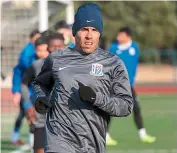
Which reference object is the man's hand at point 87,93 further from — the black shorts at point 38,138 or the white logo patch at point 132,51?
the white logo patch at point 132,51

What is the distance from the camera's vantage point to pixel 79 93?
460cm

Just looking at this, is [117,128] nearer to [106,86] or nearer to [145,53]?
[106,86]

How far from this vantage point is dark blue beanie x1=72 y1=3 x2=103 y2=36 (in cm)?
483

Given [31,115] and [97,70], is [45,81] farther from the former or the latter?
[31,115]

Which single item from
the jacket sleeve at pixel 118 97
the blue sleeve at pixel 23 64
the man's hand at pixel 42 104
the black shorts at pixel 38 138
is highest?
the jacket sleeve at pixel 118 97

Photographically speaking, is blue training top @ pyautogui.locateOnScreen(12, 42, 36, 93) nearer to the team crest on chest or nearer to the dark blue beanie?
the dark blue beanie

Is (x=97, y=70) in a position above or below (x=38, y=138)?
above

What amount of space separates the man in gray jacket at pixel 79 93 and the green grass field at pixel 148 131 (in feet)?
18.2

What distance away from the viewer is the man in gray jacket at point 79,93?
471 centimetres

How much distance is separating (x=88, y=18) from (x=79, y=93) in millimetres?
608

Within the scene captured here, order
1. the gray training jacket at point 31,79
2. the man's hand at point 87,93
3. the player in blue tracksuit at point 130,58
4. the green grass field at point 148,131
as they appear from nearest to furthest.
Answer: the man's hand at point 87,93 < the gray training jacket at point 31,79 < the green grass field at point 148,131 < the player in blue tracksuit at point 130,58

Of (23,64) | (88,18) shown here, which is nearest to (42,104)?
(88,18)

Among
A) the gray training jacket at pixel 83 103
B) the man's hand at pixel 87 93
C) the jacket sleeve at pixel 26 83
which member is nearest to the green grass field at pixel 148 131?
the jacket sleeve at pixel 26 83

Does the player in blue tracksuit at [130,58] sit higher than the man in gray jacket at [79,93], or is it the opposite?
the man in gray jacket at [79,93]
